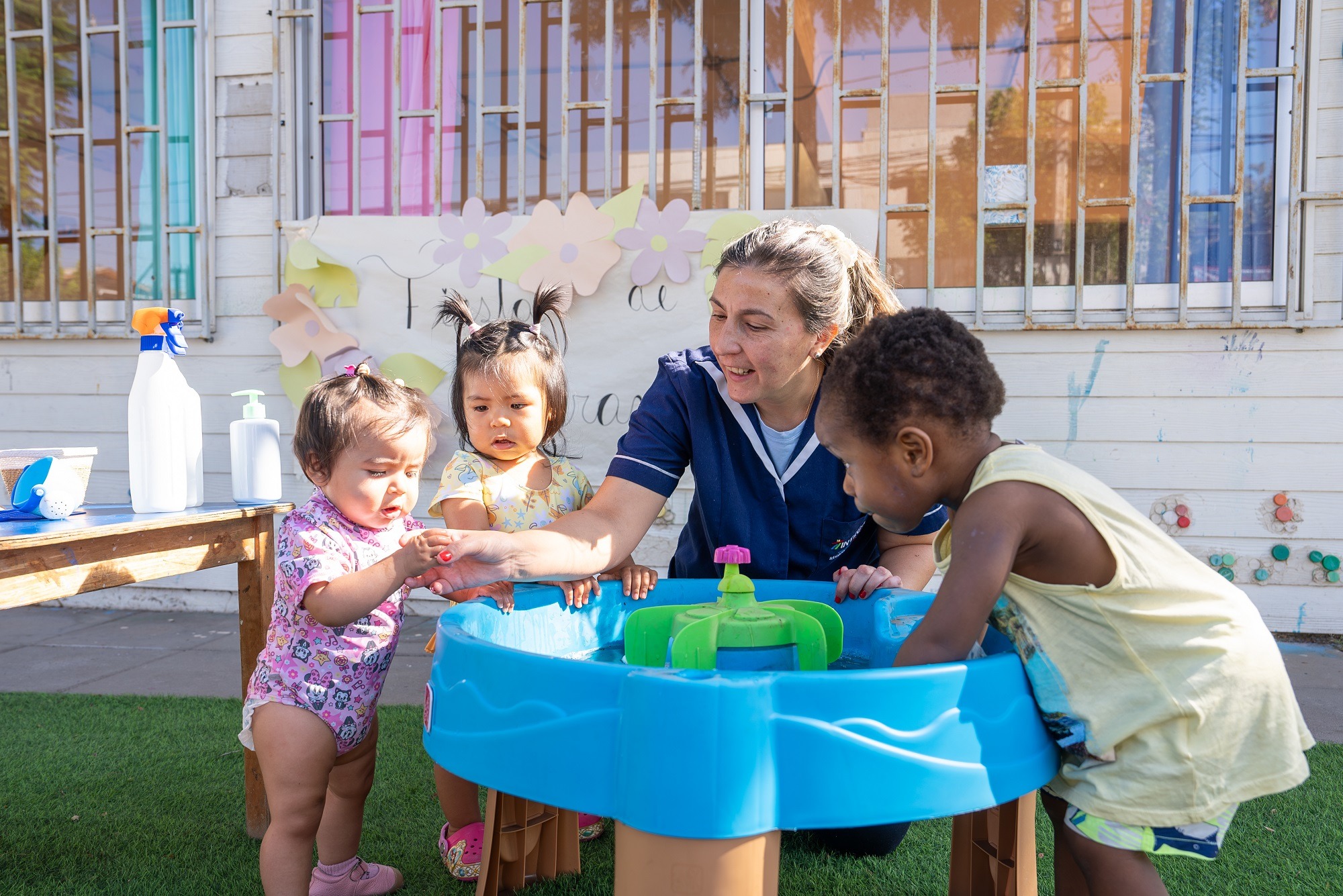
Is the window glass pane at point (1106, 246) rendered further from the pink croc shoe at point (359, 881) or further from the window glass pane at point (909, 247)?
the pink croc shoe at point (359, 881)

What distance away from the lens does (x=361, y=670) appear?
62.4 inches

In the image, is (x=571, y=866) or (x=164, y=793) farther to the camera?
(x=164, y=793)

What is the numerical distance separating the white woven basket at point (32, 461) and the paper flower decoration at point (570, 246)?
216 centimetres

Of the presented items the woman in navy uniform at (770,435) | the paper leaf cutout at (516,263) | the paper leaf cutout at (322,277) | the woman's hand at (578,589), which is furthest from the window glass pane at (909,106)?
the woman's hand at (578,589)

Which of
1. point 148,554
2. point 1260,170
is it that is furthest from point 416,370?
point 1260,170

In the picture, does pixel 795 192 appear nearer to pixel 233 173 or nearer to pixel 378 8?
pixel 378 8

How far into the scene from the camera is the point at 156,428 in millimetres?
1747

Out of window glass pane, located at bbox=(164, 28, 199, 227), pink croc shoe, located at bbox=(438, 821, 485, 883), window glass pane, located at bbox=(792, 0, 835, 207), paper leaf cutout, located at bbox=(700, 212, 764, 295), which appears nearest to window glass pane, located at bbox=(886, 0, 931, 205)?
window glass pane, located at bbox=(792, 0, 835, 207)

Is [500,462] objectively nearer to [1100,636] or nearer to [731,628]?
[731,628]

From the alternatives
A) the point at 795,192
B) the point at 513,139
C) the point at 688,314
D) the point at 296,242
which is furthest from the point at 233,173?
the point at 795,192

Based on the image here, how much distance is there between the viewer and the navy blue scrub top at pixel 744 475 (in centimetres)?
178

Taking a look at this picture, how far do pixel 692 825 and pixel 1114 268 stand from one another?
3347 mm

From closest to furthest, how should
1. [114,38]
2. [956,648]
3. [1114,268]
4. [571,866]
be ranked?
[956,648] → [571,866] → [1114,268] → [114,38]

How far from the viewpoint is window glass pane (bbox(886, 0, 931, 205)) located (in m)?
3.64
